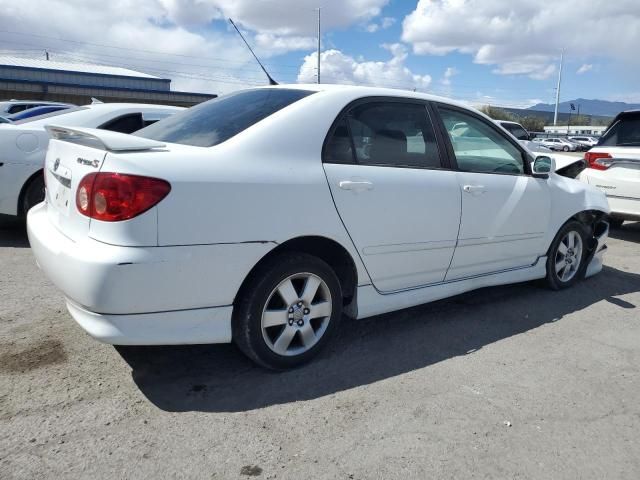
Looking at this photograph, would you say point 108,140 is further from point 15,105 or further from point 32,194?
point 15,105

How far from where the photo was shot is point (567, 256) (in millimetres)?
4719

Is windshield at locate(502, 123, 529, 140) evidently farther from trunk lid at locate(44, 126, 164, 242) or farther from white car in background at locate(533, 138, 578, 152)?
white car in background at locate(533, 138, 578, 152)

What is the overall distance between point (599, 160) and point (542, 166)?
3.11m

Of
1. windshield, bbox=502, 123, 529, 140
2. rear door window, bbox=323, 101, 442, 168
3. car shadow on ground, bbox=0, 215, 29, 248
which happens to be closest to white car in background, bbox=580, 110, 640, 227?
rear door window, bbox=323, 101, 442, 168

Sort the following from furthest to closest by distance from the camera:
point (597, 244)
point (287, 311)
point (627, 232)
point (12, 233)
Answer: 1. point (627, 232)
2. point (12, 233)
3. point (597, 244)
4. point (287, 311)

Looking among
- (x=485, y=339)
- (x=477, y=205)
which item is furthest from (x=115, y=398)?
(x=477, y=205)

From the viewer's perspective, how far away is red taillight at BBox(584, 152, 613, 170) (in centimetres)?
660

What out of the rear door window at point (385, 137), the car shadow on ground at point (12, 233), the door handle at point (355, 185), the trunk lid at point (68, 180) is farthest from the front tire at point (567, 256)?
the car shadow on ground at point (12, 233)

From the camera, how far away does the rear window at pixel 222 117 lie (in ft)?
9.66

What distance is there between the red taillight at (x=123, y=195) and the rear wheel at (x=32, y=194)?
347 cm

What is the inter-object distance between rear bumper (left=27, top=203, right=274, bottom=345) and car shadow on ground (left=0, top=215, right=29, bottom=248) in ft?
10.8

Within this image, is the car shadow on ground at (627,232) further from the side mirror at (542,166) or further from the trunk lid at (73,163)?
the trunk lid at (73,163)

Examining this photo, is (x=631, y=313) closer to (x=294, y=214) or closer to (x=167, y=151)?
(x=294, y=214)

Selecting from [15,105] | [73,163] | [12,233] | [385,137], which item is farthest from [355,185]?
[15,105]
